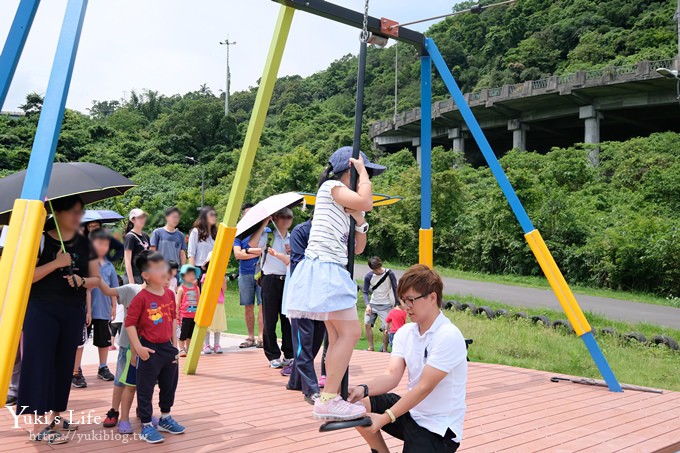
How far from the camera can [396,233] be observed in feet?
83.3

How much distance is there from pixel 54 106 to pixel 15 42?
568 millimetres

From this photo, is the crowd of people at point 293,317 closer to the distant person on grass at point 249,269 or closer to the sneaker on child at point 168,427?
the sneaker on child at point 168,427

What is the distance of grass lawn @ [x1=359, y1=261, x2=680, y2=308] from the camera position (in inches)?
687

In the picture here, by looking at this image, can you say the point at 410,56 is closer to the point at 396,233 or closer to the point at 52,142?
the point at 396,233

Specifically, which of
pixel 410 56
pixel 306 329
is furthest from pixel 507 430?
pixel 410 56

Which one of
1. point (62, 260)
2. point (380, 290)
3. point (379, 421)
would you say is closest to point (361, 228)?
point (379, 421)

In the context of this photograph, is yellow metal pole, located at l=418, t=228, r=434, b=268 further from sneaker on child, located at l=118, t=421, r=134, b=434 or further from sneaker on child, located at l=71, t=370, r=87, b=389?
sneaker on child, located at l=71, t=370, r=87, b=389

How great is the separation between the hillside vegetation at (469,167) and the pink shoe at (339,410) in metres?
1.50

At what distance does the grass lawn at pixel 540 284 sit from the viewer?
17.5 metres

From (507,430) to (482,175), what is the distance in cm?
2853

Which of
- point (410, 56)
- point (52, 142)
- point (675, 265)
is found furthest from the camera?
point (410, 56)

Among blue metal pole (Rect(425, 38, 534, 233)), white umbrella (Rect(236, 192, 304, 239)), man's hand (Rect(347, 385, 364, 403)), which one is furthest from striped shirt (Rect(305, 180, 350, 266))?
blue metal pole (Rect(425, 38, 534, 233))

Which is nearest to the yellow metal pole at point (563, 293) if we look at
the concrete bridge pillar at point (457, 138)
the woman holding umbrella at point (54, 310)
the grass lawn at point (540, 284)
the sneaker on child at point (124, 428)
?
the sneaker on child at point (124, 428)

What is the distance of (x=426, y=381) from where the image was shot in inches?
124
